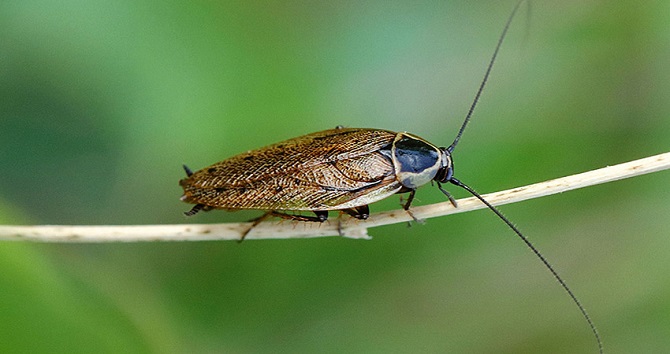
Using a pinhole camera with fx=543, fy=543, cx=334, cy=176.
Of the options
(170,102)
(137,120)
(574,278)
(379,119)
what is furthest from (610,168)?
(137,120)

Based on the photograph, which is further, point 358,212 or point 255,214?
point 255,214

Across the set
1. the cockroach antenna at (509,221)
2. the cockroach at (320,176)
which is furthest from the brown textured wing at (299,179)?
the cockroach antenna at (509,221)

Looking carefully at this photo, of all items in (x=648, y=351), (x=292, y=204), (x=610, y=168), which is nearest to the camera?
(x=610, y=168)

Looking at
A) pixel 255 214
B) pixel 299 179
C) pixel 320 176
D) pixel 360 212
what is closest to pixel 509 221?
pixel 360 212

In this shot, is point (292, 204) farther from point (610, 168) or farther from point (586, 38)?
point (586, 38)

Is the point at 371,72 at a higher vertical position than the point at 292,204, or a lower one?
higher

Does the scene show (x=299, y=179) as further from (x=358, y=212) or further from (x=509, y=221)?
(x=509, y=221)
